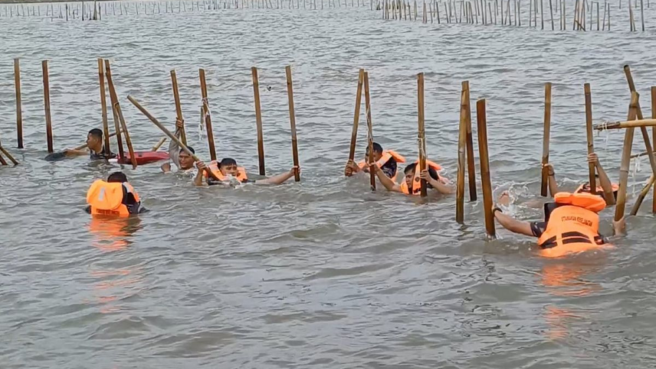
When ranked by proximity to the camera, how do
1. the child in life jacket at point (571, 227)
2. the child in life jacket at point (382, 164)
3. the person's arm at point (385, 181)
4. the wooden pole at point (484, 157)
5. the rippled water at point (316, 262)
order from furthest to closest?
1. the child in life jacket at point (382, 164)
2. the person's arm at point (385, 181)
3. the wooden pole at point (484, 157)
4. the child in life jacket at point (571, 227)
5. the rippled water at point (316, 262)

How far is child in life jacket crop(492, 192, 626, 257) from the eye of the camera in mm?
10008

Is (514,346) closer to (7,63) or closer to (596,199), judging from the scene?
(596,199)

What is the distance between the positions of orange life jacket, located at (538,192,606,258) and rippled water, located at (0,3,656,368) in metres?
0.16

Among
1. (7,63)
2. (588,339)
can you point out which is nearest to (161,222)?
(588,339)

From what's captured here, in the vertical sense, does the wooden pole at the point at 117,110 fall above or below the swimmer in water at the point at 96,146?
above

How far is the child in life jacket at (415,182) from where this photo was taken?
Result: 44.5ft

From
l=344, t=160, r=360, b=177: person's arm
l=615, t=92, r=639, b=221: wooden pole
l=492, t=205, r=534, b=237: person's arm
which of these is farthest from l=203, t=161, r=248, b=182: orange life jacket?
l=615, t=92, r=639, b=221: wooden pole

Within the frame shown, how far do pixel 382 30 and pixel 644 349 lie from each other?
34374 mm

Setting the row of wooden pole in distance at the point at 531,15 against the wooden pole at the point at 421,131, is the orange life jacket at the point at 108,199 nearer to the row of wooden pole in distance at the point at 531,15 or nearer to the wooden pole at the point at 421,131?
the wooden pole at the point at 421,131

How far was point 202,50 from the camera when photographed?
36.0 metres

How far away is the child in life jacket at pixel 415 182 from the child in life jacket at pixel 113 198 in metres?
3.62

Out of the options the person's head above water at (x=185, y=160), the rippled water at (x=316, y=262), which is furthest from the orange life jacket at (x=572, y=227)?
the person's head above water at (x=185, y=160)

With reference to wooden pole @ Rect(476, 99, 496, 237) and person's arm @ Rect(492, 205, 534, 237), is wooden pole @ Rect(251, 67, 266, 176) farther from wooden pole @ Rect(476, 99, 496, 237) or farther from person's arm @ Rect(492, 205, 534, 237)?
person's arm @ Rect(492, 205, 534, 237)

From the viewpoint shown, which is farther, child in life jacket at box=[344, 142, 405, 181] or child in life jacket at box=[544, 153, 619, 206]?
child in life jacket at box=[344, 142, 405, 181]
